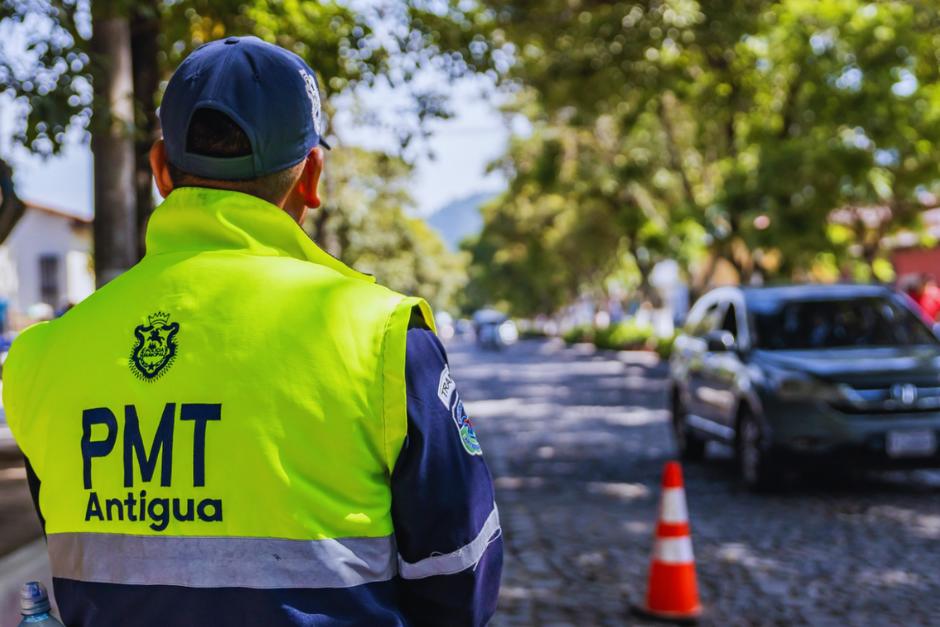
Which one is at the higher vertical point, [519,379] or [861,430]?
[861,430]

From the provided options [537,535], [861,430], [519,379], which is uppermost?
[861,430]

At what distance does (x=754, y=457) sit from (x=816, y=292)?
179cm

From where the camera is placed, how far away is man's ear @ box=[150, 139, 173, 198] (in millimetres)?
1810

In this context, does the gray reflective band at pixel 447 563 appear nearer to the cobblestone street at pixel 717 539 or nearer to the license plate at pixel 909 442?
the cobblestone street at pixel 717 539

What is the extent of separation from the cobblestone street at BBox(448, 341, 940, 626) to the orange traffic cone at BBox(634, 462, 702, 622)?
0.53 ft

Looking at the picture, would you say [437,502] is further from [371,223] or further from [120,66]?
[371,223]

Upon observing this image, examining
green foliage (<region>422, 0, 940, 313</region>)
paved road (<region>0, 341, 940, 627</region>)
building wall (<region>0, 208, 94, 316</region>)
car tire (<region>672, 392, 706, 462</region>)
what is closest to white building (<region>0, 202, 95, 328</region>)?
building wall (<region>0, 208, 94, 316</region>)

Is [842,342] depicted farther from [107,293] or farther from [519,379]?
[519,379]

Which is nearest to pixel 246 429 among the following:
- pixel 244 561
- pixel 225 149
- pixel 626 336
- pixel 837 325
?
pixel 244 561

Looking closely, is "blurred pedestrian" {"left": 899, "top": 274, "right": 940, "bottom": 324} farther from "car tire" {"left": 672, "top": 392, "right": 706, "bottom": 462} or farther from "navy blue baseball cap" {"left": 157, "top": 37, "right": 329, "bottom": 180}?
"navy blue baseball cap" {"left": 157, "top": 37, "right": 329, "bottom": 180}

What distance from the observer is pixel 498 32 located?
48.8ft

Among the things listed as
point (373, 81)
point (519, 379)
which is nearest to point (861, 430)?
point (373, 81)

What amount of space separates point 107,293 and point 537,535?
252 inches

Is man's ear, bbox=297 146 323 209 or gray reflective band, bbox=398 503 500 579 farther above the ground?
man's ear, bbox=297 146 323 209
